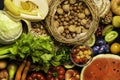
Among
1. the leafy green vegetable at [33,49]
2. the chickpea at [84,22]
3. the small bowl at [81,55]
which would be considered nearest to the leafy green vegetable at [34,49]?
the leafy green vegetable at [33,49]

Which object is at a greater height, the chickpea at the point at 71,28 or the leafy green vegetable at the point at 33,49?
the chickpea at the point at 71,28

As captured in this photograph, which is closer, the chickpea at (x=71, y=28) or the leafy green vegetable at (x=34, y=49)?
the leafy green vegetable at (x=34, y=49)

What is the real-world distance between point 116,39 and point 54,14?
410 mm

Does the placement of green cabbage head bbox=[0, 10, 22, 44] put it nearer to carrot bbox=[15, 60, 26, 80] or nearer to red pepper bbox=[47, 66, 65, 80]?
carrot bbox=[15, 60, 26, 80]

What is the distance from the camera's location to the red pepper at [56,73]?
2.92 m

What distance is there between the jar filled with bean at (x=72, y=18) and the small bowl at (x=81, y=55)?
0.08m

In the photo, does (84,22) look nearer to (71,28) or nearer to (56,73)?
(71,28)

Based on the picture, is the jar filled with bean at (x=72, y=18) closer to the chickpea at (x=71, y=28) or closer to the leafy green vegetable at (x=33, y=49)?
the chickpea at (x=71, y=28)

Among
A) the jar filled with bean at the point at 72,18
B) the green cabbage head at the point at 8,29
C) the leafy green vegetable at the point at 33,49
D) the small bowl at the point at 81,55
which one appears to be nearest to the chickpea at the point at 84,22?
the jar filled with bean at the point at 72,18

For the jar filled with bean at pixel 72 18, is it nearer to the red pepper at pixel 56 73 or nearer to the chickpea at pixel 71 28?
the chickpea at pixel 71 28

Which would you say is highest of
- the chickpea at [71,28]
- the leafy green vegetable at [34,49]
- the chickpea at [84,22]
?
the chickpea at [84,22]

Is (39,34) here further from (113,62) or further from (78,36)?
(113,62)

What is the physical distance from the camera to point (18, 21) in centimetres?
280

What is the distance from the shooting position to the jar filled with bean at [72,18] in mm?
2916
